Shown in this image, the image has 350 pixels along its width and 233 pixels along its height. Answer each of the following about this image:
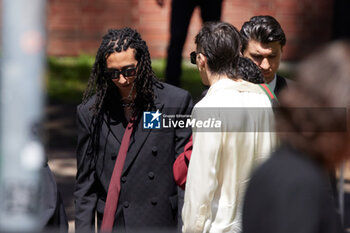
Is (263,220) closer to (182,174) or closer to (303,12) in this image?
(182,174)

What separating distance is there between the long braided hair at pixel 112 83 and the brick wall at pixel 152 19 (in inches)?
79.5

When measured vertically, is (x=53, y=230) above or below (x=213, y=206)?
below

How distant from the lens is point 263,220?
6.51 ft

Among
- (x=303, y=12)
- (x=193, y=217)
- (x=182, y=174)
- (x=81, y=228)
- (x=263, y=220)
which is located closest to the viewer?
(x=263, y=220)

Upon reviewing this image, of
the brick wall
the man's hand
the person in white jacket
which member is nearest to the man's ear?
the person in white jacket

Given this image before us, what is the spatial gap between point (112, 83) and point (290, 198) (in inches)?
81.4

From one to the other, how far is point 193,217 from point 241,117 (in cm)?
49

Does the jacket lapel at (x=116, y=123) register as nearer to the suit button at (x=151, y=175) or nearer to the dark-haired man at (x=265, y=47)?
the suit button at (x=151, y=175)

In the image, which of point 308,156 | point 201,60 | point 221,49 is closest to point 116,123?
point 201,60

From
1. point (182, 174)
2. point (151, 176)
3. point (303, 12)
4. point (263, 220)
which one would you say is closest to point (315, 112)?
point (263, 220)

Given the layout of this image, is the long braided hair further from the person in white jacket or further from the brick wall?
the brick wall

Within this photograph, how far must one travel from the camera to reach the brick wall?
598cm

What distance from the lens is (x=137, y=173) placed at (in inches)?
149

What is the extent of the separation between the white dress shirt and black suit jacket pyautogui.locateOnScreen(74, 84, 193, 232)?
0.56 meters
